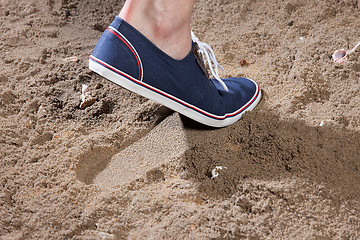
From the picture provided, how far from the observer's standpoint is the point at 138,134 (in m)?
1.40

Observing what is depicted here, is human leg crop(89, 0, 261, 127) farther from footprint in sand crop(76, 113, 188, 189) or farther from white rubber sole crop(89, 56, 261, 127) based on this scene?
footprint in sand crop(76, 113, 188, 189)

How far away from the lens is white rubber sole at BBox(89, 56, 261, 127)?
112 centimetres

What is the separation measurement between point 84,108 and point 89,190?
1.58 ft

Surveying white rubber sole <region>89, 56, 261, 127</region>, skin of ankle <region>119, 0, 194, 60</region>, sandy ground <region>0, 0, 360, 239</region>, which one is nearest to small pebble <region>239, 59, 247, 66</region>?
sandy ground <region>0, 0, 360, 239</region>

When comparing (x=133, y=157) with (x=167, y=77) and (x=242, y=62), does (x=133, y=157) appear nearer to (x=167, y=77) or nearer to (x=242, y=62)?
(x=167, y=77)

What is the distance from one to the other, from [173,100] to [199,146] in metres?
0.21

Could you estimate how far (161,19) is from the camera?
3.71ft

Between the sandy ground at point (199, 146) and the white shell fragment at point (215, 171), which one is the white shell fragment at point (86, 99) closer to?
the sandy ground at point (199, 146)

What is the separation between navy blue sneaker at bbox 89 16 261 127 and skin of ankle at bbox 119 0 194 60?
0.10 feet

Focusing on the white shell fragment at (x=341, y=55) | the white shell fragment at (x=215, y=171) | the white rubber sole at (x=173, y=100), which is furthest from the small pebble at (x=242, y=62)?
the white shell fragment at (x=215, y=171)

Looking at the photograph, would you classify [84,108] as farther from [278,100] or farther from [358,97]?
[358,97]

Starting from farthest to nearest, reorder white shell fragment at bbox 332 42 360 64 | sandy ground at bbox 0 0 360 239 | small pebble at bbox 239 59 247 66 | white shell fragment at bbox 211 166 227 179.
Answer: small pebble at bbox 239 59 247 66
white shell fragment at bbox 332 42 360 64
white shell fragment at bbox 211 166 227 179
sandy ground at bbox 0 0 360 239

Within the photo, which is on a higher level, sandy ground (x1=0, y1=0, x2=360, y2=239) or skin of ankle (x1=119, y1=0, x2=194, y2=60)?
skin of ankle (x1=119, y1=0, x2=194, y2=60)

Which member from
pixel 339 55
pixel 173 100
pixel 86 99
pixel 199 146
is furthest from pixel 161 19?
pixel 339 55
